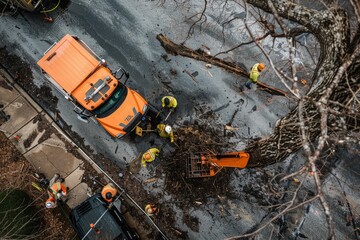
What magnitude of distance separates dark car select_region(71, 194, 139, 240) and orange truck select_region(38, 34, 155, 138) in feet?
7.55

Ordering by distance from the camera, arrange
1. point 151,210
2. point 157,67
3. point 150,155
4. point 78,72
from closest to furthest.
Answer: point 78,72 → point 151,210 → point 150,155 → point 157,67

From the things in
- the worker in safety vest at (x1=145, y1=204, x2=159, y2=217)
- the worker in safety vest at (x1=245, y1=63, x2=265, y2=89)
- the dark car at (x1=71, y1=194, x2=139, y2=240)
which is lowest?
the dark car at (x1=71, y1=194, x2=139, y2=240)

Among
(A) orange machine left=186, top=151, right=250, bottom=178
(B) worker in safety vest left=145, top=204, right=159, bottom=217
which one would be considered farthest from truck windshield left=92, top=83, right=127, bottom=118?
(B) worker in safety vest left=145, top=204, right=159, bottom=217

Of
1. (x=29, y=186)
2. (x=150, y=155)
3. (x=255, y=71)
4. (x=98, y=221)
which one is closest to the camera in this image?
(x=98, y=221)

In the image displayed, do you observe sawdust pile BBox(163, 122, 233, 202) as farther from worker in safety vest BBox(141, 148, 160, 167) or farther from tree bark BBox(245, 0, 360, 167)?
tree bark BBox(245, 0, 360, 167)

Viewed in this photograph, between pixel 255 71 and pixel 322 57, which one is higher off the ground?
pixel 322 57

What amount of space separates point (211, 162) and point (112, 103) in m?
3.62

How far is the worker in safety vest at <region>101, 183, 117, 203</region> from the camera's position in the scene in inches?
396

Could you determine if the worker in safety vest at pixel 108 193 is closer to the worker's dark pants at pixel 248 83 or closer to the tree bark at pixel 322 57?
the tree bark at pixel 322 57

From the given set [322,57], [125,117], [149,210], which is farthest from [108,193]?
[322,57]

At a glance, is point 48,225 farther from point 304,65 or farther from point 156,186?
point 304,65

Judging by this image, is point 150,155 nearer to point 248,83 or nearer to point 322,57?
point 248,83

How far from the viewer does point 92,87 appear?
975 cm

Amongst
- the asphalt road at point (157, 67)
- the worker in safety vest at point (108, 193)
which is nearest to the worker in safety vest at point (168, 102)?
the asphalt road at point (157, 67)
